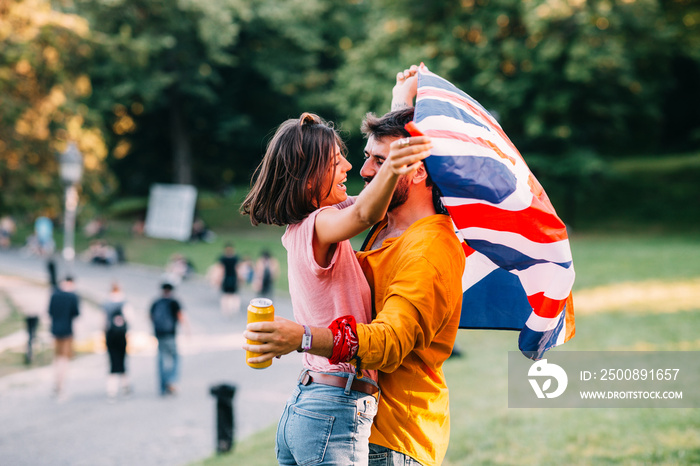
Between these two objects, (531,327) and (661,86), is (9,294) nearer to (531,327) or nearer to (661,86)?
(531,327)

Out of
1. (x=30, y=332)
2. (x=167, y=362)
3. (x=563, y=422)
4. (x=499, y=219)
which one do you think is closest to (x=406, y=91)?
(x=499, y=219)

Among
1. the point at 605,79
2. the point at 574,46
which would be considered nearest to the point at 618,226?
the point at 605,79

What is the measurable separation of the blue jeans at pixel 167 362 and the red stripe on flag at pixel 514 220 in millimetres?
9457

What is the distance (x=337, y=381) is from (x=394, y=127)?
1.08m

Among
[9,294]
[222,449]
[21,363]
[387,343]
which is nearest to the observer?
[387,343]

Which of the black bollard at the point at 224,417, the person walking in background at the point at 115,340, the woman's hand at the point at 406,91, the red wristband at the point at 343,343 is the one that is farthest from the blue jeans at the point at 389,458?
the person walking in background at the point at 115,340

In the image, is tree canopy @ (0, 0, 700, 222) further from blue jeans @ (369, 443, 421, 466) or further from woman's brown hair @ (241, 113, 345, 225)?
blue jeans @ (369, 443, 421, 466)

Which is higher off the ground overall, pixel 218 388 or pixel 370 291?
pixel 370 291

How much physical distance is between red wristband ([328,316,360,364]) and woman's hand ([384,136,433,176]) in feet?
1.92

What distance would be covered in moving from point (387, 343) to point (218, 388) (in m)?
6.20

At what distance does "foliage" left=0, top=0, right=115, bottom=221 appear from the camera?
18.8 m

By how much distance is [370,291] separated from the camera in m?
2.62

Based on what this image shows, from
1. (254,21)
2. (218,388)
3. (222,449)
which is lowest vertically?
(222,449)

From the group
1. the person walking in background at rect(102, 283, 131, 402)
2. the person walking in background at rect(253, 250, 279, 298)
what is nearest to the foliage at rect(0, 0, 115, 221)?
the person walking in background at rect(253, 250, 279, 298)
